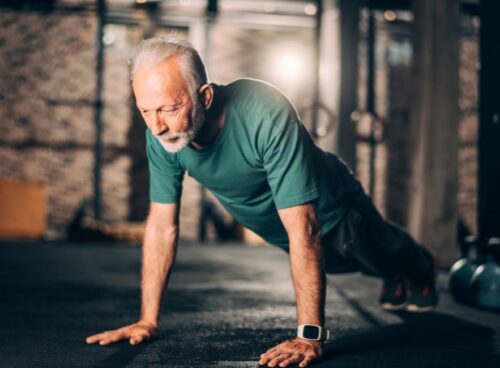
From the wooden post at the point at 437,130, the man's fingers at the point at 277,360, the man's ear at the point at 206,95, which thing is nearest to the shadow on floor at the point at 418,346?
the man's fingers at the point at 277,360

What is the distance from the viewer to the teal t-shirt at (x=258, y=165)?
1.74 metres

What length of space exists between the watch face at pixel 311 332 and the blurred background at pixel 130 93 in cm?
419

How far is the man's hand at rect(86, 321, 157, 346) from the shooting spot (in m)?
1.97

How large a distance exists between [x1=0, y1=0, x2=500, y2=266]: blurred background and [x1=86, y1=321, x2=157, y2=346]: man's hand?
4.03 meters

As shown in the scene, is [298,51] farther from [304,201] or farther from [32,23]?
[304,201]

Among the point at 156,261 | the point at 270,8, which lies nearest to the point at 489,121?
the point at 156,261

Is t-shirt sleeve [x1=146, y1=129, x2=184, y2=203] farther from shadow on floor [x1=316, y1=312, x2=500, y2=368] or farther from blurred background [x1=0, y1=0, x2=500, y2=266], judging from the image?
blurred background [x1=0, y1=0, x2=500, y2=266]

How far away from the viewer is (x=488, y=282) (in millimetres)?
2795

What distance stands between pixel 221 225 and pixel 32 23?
9.97 ft

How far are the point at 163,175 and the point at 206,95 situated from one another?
1.14 ft

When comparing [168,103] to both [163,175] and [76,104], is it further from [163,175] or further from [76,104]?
[76,104]

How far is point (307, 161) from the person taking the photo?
176cm

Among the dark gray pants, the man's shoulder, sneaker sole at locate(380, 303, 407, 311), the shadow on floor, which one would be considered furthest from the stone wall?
the man's shoulder

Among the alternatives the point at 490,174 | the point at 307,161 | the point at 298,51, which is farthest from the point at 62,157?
the point at 307,161
